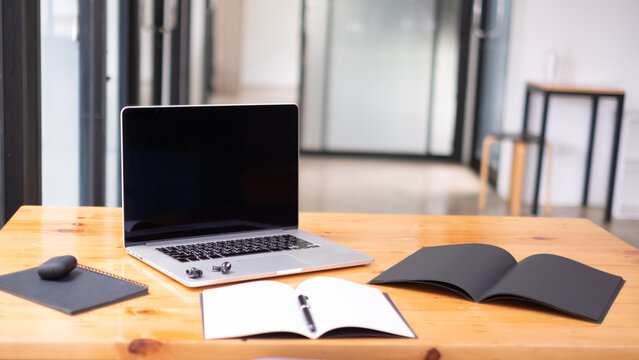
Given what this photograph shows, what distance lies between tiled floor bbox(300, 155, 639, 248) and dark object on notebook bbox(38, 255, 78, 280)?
3188 millimetres

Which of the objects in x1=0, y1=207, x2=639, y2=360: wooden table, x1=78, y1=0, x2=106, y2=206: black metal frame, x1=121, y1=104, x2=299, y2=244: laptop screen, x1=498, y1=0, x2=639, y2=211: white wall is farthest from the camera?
x1=498, y1=0, x2=639, y2=211: white wall

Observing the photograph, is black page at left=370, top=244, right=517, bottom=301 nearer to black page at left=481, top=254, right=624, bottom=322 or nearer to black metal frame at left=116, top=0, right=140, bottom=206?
black page at left=481, top=254, right=624, bottom=322

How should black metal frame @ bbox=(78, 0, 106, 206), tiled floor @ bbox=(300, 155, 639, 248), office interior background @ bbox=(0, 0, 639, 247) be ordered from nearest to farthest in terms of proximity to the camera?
office interior background @ bbox=(0, 0, 639, 247) → black metal frame @ bbox=(78, 0, 106, 206) → tiled floor @ bbox=(300, 155, 639, 248)

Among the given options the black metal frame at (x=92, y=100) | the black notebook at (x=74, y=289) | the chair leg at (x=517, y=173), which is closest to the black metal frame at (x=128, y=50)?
the black metal frame at (x=92, y=100)

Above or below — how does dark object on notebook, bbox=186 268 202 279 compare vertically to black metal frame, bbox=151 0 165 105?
below

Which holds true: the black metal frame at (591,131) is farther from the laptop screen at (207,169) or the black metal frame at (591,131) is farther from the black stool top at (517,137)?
the laptop screen at (207,169)

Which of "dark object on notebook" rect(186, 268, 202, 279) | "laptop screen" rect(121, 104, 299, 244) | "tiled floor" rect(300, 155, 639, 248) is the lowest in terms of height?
"tiled floor" rect(300, 155, 639, 248)

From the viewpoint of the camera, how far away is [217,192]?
4.35 feet

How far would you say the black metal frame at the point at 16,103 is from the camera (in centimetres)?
194

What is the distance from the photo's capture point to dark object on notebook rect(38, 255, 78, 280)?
1053 millimetres

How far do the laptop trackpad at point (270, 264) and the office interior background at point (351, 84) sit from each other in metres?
1.07

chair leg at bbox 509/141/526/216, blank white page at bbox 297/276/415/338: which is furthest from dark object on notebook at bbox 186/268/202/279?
chair leg at bbox 509/141/526/216

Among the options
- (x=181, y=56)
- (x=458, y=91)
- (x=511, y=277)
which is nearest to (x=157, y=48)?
(x=181, y=56)

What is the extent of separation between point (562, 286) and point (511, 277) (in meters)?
0.08
